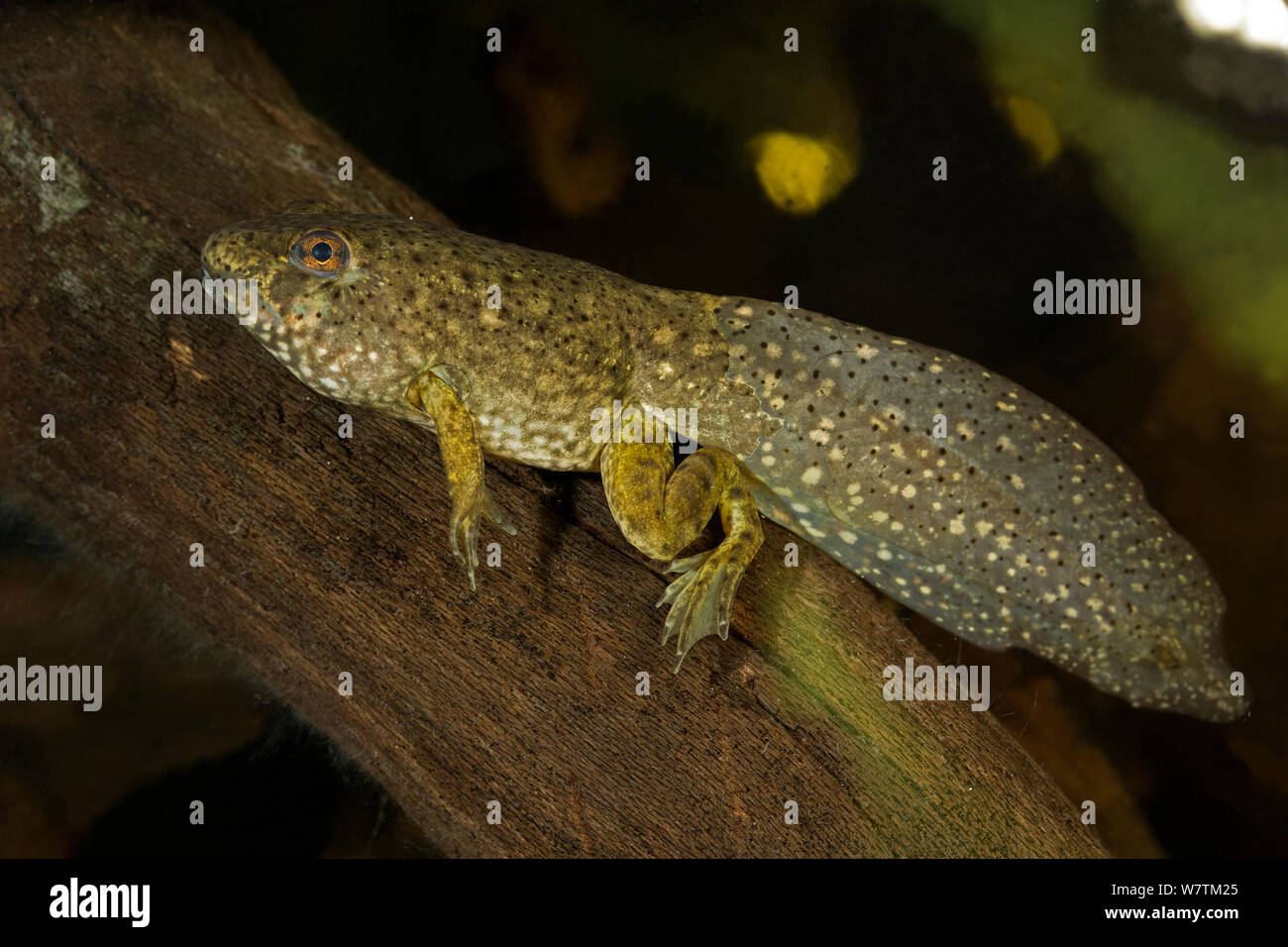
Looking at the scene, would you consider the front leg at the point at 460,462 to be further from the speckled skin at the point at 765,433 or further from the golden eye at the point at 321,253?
the golden eye at the point at 321,253

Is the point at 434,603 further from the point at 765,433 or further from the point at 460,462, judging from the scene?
the point at 765,433

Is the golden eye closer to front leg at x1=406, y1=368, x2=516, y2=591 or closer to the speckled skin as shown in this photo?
the speckled skin

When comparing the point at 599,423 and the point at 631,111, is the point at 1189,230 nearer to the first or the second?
the point at 631,111

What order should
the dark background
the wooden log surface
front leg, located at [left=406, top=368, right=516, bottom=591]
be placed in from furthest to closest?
1. the dark background
2. the wooden log surface
3. front leg, located at [left=406, top=368, right=516, bottom=591]

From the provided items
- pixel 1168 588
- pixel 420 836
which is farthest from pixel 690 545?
pixel 1168 588

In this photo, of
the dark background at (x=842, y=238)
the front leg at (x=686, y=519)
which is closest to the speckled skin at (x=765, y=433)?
the front leg at (x=686, y=519)

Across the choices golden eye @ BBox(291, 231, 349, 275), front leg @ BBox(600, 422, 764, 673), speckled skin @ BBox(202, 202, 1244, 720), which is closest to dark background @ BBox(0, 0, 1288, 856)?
speckled skin @ BBox(202, 202, 1244, 720)

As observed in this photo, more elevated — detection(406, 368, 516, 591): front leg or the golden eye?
the golden eye
